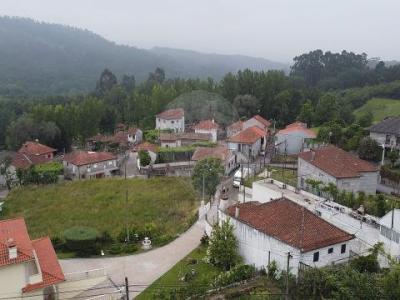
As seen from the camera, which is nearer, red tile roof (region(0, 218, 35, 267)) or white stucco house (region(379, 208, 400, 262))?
red tile roof (region(0, 218, 35, 267))

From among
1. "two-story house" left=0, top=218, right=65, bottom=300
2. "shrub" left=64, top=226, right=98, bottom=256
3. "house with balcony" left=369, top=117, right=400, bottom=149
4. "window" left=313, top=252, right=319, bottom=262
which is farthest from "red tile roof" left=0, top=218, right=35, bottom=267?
"house with balcony" left=369, top=117, right=400, bottom=149

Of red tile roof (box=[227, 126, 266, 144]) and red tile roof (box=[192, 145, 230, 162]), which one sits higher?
red tile roof (box=[227, 126, 266, 144])

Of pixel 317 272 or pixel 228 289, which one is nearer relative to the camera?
pixel 317 272

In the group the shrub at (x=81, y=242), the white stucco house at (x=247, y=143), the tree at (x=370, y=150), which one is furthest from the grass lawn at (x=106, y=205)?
the tree at (x=370, y=150)

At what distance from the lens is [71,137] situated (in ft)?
199

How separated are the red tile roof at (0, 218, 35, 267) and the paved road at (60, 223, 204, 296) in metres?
4.41

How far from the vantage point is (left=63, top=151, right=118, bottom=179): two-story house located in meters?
46.5

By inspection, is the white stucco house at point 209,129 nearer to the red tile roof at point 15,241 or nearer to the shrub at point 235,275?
the shrub at point 235,275

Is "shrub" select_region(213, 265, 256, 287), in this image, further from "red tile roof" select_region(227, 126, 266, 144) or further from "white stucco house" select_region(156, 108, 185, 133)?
"white stucco house" select_region(156, 108, 185, 133)

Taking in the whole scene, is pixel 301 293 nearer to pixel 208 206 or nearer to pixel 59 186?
pixel 208 206

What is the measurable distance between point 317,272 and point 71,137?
4790cm

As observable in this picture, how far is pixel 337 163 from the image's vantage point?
29672mm

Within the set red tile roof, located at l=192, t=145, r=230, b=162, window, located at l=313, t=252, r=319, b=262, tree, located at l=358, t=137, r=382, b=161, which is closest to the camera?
window, located at l=313, t=252, r=319, b=262

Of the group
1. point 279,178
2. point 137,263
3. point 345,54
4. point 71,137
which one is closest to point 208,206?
point 279,178
